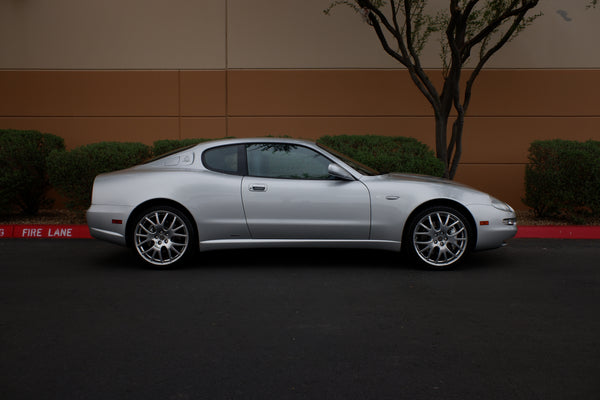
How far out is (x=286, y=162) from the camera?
666cm

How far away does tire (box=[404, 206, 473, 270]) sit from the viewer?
255 inches

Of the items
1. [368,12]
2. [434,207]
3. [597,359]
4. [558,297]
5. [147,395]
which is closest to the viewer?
[147,395]

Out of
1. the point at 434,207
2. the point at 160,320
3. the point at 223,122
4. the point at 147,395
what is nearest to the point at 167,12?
the point at 223,122

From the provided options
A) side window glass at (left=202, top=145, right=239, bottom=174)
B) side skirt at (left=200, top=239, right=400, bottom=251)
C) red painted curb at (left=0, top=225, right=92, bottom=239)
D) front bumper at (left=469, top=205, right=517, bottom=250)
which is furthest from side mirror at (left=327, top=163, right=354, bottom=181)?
red painted curb at (left=0, top=225, right=92, bottom=239)

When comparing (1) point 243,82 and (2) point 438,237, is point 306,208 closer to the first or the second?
(2) point 438,237

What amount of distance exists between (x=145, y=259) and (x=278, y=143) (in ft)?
6.53

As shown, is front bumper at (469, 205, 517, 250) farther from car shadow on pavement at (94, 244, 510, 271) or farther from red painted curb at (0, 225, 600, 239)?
red painted curb at (0, 225, 600, 239)

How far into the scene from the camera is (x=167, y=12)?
12055 millimetres

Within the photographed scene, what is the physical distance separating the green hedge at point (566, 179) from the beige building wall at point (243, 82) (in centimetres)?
184

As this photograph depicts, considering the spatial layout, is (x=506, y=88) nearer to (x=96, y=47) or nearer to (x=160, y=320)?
(x=96, y=47)

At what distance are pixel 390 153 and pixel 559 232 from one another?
283 centimetres

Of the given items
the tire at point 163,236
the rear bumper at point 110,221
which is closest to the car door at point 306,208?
the tire at point 163,236

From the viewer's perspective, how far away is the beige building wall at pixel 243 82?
1188 cm

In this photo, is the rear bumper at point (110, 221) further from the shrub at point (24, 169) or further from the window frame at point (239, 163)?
the shrub at point (24, 169)
